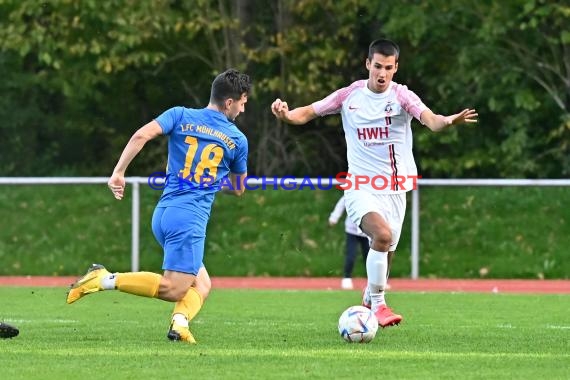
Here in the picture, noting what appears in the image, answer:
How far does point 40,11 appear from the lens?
2589 cm

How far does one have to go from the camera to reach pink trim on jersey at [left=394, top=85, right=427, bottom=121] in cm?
1073

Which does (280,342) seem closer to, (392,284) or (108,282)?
(108,282)

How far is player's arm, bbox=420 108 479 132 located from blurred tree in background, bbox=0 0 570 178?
13820 mm

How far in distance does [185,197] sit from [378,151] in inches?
80.6

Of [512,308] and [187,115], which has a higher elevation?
[187,115]

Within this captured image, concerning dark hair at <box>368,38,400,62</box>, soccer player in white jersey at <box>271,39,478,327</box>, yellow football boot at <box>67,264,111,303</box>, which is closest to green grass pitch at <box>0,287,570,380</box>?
yellow football boot at <box>67,264,111,303</box>

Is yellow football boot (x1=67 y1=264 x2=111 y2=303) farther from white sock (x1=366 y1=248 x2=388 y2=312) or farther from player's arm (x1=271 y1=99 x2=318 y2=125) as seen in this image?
white sock (x1=366 y1=248 x2=388 y2=312)

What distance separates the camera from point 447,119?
33.0ft

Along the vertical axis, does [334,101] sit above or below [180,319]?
above

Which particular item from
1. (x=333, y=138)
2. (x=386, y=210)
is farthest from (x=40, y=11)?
(x=386, y=210)

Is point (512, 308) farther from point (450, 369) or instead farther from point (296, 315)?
point (450, 369)

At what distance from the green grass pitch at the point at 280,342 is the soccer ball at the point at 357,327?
104mm

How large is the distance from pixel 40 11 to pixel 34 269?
6383 millimetres

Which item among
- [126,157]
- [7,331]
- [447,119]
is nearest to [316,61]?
[447,119]
